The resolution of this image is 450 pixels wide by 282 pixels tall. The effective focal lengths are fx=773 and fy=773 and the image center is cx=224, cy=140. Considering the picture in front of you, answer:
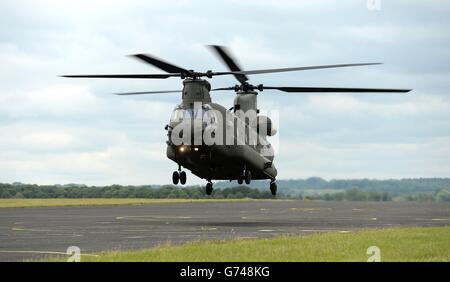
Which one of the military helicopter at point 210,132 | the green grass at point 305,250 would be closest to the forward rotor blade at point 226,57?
the military helicopter at point 210,132

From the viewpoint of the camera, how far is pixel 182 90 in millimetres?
46594

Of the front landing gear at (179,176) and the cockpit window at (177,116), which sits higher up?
the cockpit window at (177,116)

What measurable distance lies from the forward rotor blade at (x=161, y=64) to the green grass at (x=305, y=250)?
13.2 meters

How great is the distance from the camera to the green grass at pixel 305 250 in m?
27.1

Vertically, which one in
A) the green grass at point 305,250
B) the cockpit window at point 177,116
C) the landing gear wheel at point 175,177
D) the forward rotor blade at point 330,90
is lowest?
the green grass at point 305,250

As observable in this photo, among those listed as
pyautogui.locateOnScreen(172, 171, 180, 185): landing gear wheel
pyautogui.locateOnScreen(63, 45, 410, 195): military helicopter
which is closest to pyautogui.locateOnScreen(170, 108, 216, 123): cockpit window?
pyautogui.locateOnScreen(63, 45, 410, 195): military helicopter

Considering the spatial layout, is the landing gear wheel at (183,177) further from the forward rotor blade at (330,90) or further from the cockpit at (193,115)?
the forward rotor blade at (330,90)

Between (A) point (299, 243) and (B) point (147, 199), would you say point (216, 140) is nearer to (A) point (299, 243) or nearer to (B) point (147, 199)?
(A) point (299, 243)

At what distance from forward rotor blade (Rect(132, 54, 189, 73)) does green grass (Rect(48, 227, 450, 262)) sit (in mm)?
13186

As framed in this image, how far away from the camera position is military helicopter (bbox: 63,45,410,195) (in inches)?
1732

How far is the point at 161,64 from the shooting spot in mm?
43969
